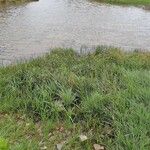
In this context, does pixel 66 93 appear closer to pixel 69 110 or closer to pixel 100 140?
pixel 69 110

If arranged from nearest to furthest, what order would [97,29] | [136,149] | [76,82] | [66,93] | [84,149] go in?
[136,149]
[84,149]
[66,93]
[76,82]
[97,29]

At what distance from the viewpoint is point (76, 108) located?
960 centimetres

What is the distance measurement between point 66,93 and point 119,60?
4.63m

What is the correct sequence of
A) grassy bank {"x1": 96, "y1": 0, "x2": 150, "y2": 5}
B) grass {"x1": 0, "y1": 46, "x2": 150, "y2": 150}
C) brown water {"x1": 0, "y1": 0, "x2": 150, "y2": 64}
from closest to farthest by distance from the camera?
1. grass {"x1": 0, "y1": 46, "x2": 150, "y2": 150}
2. brown water {"x1": 0, "y1": 0, "x2": 150, "y2": 64}
3. grassy bank {"x1": 96, "y1": 0, "x2": 150, "y2": 5}

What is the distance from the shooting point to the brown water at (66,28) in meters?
20.9

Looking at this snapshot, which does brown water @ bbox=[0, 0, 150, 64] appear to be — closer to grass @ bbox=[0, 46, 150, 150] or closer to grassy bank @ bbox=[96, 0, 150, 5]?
grassy bank @ bbox=[96, 0, 150, 5]

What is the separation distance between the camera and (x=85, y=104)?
30.6ft

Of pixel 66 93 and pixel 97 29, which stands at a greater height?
pixel 66 93

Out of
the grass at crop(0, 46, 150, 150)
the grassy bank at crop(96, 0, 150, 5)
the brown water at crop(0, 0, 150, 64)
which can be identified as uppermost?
the grass at crop(0, 46, 150, 150)

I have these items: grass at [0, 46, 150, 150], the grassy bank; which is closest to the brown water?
the grassy bank

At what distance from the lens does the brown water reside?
20906 mm

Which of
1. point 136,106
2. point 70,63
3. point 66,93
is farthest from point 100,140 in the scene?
point 70,63

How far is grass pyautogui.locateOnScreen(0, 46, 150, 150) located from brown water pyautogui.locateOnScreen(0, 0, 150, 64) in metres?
6.32

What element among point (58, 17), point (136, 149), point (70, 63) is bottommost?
point (58, 17)
